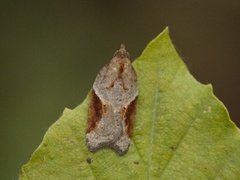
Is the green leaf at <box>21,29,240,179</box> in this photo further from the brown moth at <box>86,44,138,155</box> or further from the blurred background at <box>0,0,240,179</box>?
the blurred background at <box>0,0,240,179</box>

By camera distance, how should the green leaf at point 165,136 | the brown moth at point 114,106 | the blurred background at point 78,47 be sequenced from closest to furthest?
1. the green leaf at point 165,136
2. the brown moth at point 114,106
3. the blurred background at point 78,47

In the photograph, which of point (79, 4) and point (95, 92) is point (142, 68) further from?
point (79, 4)

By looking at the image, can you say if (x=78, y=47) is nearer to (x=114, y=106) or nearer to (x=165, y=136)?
(x=114, y=106)

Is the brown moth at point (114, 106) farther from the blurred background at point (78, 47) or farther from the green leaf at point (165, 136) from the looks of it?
the blurred background at point (78, 47)

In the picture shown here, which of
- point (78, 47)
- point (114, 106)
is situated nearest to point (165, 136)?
point (114, 106)

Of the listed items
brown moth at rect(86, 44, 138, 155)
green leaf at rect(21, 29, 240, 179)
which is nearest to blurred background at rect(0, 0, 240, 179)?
brown moth at rect(86, 44, 138, 155)

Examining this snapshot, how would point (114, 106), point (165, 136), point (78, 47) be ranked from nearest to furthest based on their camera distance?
point (165, 136)
point (114, 106)
point (78, 47)

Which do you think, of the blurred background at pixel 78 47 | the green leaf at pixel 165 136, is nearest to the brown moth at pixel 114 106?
the green leaf at pixel 165 136
